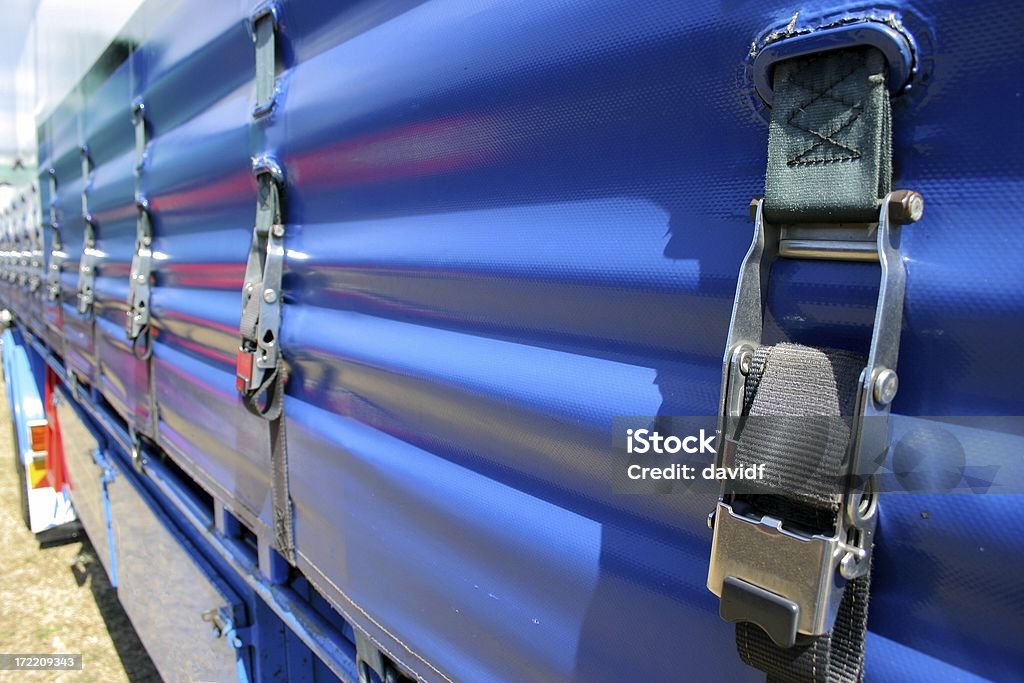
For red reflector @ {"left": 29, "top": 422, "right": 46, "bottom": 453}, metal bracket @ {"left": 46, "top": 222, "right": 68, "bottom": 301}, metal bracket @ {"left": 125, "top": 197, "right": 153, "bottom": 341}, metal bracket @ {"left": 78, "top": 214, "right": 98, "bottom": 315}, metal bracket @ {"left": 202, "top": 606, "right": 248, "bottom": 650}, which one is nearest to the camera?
metal bracket @ {"left": 202, "top": 606, "right": 248, "bottom": 650}

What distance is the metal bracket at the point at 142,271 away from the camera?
7.79ft

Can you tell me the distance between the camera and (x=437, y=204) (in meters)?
1.11

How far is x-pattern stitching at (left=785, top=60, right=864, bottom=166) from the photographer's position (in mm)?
586

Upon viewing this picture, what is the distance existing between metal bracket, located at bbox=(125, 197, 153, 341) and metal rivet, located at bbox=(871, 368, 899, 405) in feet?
7.61

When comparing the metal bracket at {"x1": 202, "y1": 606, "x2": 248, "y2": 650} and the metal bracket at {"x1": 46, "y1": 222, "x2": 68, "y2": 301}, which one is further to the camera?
the metal bracket at {"x1": 46, "y1": 222, "x2": 68, "y2": 301}

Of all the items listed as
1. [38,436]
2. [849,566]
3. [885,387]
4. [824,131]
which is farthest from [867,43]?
[38,436]

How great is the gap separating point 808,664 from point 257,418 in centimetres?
131

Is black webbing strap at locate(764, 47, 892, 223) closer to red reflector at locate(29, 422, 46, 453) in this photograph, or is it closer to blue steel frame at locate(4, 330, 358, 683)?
blue steel frame at locate(4, 330, 358, 683)

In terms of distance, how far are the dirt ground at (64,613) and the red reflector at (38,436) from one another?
2.74ft

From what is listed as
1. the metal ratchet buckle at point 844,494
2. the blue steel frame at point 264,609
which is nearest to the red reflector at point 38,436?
the blue steel frame at point 264,609

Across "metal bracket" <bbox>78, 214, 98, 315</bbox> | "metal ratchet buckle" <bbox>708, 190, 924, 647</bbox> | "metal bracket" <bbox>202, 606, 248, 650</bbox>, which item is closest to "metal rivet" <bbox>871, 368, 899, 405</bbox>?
"metal ratchet buckle" <bbox>708, 190, 924, 647</bbox>

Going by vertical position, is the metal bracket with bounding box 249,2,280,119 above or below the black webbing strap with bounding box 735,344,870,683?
above

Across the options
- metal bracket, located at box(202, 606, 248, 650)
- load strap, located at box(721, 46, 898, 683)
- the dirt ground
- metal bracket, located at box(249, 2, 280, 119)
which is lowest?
the dirt ground

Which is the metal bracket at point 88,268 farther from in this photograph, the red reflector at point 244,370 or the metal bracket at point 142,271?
the red reflector at point 244,370
